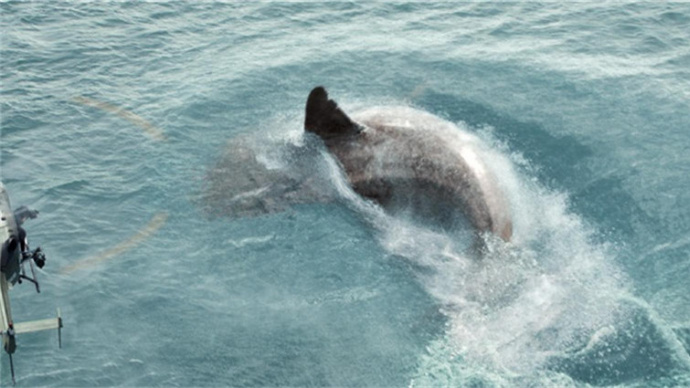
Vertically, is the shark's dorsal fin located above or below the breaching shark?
above

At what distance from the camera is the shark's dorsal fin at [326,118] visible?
16.0m

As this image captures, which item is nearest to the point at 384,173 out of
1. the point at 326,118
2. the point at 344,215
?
the point at 344,215

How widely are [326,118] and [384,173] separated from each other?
1.81 meters

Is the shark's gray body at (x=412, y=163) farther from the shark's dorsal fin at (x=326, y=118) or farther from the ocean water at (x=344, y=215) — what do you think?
the ocean water at (x=344, y=215)

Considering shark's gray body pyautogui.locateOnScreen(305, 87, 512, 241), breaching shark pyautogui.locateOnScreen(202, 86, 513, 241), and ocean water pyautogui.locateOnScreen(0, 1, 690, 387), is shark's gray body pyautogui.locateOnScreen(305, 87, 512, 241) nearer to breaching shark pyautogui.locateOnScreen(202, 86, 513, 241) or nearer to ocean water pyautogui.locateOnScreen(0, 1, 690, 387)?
breaching shark pyautogui.locateOnScreen(202, 86, 513, 241)

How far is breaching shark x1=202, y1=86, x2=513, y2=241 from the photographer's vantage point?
14430 millimetres

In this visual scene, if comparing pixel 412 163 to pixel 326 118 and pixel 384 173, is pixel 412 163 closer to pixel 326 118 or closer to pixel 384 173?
pixel 384 173

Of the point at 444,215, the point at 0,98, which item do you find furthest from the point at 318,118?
the point at 0,98

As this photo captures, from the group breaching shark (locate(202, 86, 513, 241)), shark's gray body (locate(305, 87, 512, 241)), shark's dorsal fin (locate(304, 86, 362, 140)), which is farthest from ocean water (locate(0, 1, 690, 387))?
shark's dorsal fin (locate(304, 86, 362, 140))

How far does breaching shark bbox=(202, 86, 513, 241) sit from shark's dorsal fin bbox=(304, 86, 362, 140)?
0.06 feet

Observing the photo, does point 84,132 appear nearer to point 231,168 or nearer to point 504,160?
point 231,168

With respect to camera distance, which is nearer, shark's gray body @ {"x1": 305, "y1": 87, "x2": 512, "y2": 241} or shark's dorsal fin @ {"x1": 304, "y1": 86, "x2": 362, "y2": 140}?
shark's gray body @ {"x1": 305, "y1": 87, "x2": 512, "y2": 241}

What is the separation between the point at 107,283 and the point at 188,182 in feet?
11.4

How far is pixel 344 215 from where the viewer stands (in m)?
15.8
